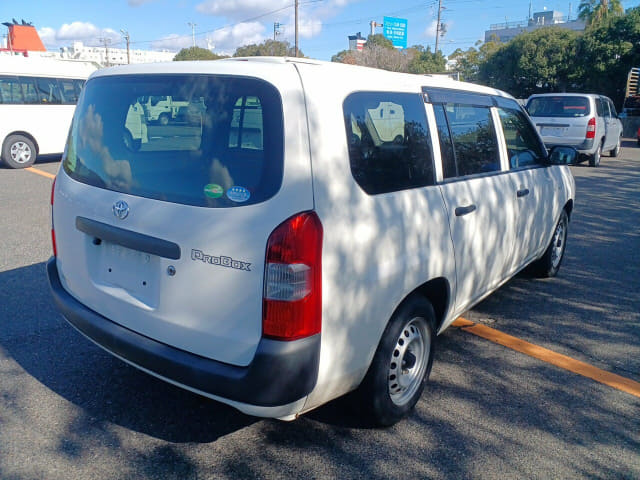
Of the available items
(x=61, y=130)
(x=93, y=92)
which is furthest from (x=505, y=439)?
(x=61, y=130)

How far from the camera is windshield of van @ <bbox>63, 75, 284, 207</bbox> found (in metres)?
2.37

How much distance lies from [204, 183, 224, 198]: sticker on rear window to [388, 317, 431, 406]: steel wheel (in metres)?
1.23

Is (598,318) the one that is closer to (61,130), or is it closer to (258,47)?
(61,130)

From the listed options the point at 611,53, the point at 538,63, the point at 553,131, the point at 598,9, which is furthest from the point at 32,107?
the point at 598,9

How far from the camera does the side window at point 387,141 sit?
2611mm

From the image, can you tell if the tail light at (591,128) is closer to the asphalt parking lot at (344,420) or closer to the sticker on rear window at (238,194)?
the asphalt parking lot at (344,420)

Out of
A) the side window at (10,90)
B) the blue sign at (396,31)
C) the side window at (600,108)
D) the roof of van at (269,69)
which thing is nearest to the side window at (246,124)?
the roof of van at (269,69)

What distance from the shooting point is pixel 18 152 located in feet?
42.4

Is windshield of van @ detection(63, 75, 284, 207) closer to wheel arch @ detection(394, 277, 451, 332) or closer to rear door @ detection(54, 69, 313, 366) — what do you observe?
rear door @ detection(54, 69, 313, 366)

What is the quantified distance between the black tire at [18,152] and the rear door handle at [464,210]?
1234 cm

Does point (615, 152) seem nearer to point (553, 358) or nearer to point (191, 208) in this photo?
point (553, 358)

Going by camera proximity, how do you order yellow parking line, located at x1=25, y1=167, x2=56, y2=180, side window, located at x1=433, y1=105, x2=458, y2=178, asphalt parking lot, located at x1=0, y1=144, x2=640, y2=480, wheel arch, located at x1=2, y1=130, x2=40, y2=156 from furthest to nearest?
wheel arch, located at x1=2, y1=130, x2=40, y2=156 → yellow parking line, located at x1=25, y1=167, x2=56, y2=180 → side window, located at x1=433, y1=105, x2=458, y2=178 → asphalt parking lot, located at x1=0, y1=144, x2=640, y2=480

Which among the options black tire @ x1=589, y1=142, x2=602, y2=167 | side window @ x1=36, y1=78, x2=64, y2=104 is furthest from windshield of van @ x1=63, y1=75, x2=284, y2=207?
black tire @ x1=589, y1=142, x2=602, y2=167

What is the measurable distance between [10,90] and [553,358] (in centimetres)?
1325
